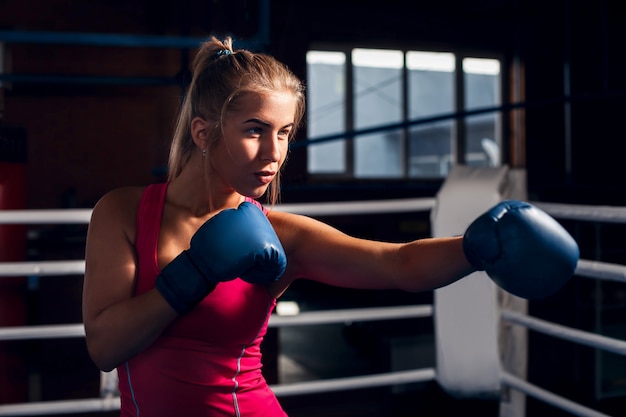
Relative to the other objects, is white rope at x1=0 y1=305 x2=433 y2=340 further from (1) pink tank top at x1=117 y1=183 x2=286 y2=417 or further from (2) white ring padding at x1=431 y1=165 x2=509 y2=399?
(1) pink tank top at x1=117 y1=183 x2=286 y2=417

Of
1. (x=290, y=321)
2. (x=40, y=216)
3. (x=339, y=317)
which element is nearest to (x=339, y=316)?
(x=339, y=317)

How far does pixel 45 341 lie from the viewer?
154 inches

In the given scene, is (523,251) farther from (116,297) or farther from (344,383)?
(344,383)

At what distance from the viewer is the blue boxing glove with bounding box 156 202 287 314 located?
0.94 metres

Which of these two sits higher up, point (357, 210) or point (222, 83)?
point (222, 83)

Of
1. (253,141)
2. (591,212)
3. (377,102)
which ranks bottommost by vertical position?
(591,212)

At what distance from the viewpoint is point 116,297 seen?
100 centimetres

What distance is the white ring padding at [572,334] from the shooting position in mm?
1522

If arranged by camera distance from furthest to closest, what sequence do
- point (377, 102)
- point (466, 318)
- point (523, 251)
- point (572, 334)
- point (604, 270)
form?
1. point (377, 102)
2. point (466, 318)
3. point (572, 334)
4. point (604, 270)
5. point (523, 251)

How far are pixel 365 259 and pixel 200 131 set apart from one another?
344 millimetres

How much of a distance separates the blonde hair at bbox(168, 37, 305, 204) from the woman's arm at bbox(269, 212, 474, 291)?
0.22m

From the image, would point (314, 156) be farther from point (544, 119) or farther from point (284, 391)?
point (284, 391)

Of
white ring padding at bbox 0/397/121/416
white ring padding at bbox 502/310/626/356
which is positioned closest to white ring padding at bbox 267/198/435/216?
white ring padding at bbox 502/310/626/356

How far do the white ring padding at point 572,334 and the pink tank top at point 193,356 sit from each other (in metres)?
0.87
